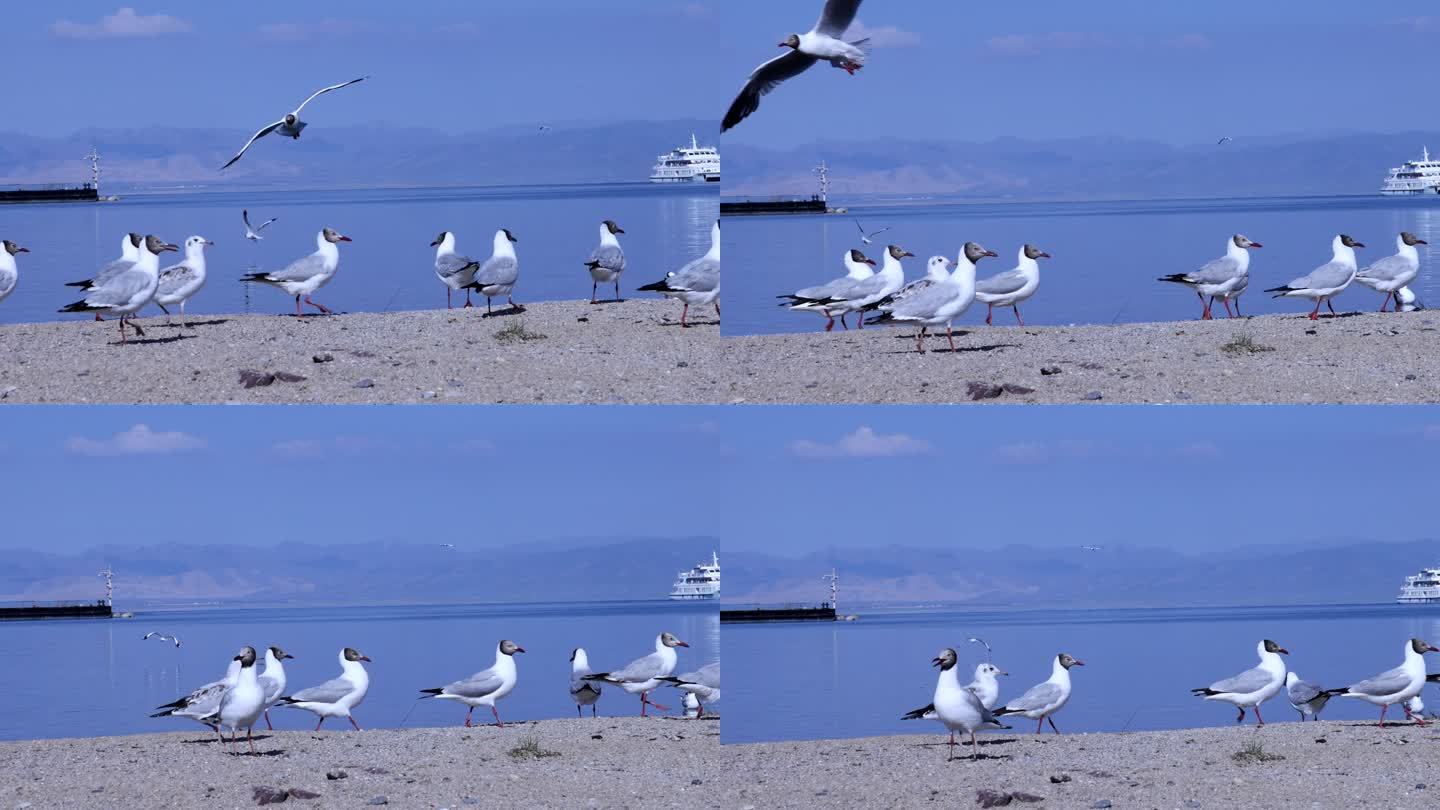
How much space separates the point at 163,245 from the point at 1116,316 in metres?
10.4

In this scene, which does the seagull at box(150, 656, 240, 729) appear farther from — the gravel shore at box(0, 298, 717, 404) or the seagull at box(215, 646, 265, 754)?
the gravel shore at box(0, 298, 717, 404)

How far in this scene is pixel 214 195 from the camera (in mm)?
70000

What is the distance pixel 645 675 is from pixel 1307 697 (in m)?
5.64

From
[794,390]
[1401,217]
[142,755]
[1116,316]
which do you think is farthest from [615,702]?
[1401,217]

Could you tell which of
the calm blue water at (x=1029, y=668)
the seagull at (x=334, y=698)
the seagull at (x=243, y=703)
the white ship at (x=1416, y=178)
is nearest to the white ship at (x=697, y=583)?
the calm blue water at (x=1029, y=668)

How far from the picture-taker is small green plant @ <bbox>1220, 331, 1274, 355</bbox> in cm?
1551

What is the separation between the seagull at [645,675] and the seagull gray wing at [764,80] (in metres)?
4.83

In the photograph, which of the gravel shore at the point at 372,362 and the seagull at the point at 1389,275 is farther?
the seagull at the point at 1389,275

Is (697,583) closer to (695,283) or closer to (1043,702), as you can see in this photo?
(695,283)

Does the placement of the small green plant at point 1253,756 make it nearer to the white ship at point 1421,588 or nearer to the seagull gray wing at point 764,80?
the seagull gray wing at point 764,80

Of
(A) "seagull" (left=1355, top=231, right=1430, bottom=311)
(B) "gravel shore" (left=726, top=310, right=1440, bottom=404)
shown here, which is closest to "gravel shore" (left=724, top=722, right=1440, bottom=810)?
(B) "gravel shore" (left=726, top=310, right=1440, bottom=404)

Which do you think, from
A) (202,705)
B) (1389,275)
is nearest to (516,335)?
(202,705)

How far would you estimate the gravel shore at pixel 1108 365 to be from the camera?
14.4m

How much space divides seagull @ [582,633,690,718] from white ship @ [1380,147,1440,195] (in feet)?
209
